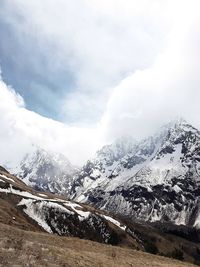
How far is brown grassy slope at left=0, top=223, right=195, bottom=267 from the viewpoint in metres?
35.3

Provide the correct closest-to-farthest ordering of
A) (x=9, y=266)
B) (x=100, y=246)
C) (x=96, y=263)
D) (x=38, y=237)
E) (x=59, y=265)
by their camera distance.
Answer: (x=9, y=266) → (x=59, y=265) → (x=96, y=263) → (x=38, y=237) → (x=100, y=246)

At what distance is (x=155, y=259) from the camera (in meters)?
50.1

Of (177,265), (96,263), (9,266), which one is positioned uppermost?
(177,265)

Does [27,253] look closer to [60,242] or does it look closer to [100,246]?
[60,242]

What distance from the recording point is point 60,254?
38.5m

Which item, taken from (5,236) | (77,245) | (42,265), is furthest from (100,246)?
(42,265)

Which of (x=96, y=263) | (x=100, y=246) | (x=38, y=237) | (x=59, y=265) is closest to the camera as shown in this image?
(x=59, y=265)

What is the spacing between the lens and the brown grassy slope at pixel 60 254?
1391 inches

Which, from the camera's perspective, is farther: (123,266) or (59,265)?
(123,266)

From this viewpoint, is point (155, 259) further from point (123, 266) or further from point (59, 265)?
point (59, 265)

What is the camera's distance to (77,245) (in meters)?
46.4

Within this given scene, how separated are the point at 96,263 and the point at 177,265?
→ 47.4 feet

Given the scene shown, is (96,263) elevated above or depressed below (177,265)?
below

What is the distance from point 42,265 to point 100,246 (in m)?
15.7
